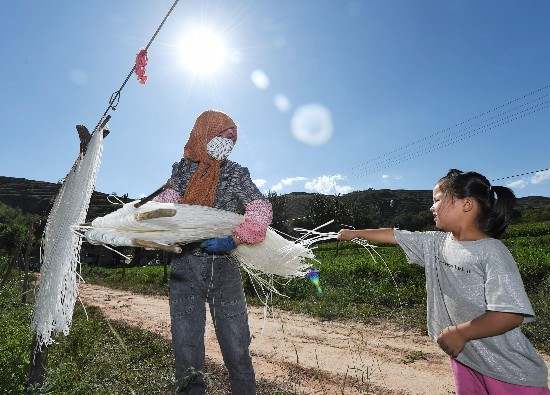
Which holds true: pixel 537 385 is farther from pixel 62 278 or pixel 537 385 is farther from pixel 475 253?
pixel 62 278

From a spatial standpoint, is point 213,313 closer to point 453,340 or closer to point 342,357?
point 453,340

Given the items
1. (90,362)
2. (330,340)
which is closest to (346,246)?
(330,340)

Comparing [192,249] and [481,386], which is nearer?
[481,386]

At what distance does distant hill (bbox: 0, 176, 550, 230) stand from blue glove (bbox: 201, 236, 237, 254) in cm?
83

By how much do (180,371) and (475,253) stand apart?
190 cm

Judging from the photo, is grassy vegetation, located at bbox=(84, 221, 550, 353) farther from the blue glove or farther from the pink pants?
the blue glove

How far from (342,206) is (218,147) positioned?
197ft

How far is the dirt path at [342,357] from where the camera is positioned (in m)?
4.68

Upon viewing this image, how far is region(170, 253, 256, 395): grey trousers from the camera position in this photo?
99.7 inches

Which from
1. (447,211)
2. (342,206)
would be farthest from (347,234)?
(342,206)

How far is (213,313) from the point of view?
2594 mm

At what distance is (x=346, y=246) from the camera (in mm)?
41312

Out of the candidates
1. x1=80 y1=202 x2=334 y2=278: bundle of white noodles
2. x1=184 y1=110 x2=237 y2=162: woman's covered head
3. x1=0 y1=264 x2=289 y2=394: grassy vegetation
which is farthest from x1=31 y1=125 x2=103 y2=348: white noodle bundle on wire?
x1=184 y1=110 x2=237 y2=162: woman's covered head

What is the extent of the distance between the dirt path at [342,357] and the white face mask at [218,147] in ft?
4.59
